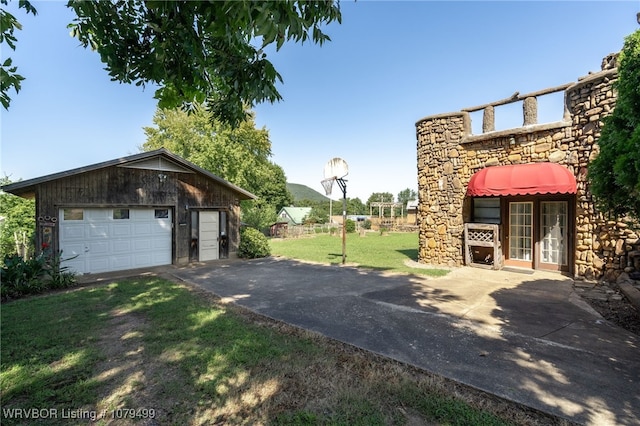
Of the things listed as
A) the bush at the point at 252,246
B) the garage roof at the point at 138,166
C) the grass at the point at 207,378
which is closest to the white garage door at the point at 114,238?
the garage roof at the point at 138,166

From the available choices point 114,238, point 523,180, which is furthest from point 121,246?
point 523,180

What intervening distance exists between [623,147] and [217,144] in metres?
23.2

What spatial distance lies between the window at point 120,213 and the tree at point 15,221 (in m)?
7.21

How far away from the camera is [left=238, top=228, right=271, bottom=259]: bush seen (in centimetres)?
1308

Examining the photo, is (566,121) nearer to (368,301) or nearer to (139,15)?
(368,301)

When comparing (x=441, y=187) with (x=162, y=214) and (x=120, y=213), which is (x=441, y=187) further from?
(x=120, y=213)

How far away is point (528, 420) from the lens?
259 cm

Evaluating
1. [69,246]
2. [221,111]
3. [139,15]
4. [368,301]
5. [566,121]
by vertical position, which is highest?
[566,121]

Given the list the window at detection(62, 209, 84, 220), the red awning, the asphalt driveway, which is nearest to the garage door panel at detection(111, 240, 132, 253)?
the window at detection(62, 209, 84, 220)

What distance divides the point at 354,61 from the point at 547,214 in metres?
8.50

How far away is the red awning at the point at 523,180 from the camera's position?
26.3 ft

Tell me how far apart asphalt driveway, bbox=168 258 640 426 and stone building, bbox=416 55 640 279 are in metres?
1.21

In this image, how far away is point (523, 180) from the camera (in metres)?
8.52

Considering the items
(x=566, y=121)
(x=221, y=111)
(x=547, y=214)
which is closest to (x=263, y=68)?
(x=221, y=111)
